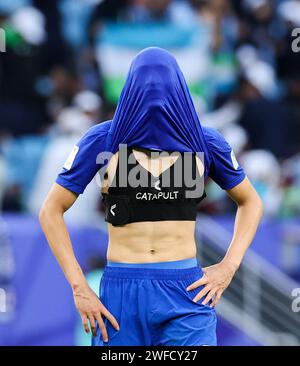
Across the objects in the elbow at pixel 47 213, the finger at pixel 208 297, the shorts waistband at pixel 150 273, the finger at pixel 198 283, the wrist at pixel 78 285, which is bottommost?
the finger at pixel 208 297

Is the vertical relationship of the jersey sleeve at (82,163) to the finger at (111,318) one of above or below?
above

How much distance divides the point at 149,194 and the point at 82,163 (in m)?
→ 0.39

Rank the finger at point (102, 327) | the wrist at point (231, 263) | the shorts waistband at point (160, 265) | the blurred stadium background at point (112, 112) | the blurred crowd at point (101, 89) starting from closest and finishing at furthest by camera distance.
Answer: the finger at point (102, 327)
the shorts waistband at point (160, 265)
the wrist at point (231, 263)
the blurred stadium background at point (112, 112)
the blurred crowd at point (101, 89)

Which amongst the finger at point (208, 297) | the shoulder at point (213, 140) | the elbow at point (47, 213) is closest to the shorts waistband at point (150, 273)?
the finger at point (208, 297)

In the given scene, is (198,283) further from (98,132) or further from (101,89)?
(101,89)

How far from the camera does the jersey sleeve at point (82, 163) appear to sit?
5.71m

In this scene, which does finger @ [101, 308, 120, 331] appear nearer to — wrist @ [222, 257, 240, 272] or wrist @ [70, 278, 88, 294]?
wrist @ [70, 278, 88, 294]

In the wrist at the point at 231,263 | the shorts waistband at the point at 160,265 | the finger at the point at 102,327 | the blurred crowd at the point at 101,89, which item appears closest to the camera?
the finger at the point at 102,327

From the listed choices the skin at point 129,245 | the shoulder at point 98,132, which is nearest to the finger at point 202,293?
the skin at point 129,245

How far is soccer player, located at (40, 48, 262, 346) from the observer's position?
5.61m

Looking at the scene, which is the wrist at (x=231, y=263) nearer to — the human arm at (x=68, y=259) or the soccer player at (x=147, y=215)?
the soccer player at (x=147, y=215)

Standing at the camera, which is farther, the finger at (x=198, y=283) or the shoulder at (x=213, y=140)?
the shoulder at (x=213, y=140)

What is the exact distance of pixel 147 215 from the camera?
570 cm

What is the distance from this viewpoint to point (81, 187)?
5.72 m
